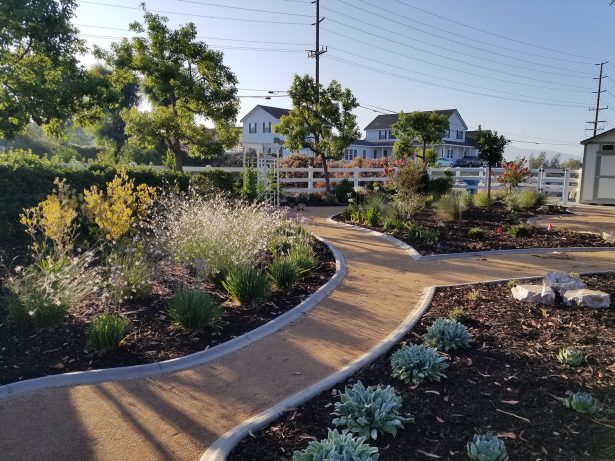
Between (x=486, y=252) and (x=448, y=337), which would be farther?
(x=486, y=252)

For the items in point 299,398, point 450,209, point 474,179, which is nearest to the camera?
point 299,398

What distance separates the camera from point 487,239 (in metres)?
10.4

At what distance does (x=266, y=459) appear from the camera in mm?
3023

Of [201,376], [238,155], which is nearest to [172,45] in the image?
[201,376]

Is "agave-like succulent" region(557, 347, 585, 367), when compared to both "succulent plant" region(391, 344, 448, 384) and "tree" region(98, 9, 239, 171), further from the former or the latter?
"tree" region(98, 9, 239, 171)

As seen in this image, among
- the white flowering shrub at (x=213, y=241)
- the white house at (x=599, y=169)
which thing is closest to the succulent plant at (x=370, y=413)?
the white flowering shrub at (x=213, y=241)

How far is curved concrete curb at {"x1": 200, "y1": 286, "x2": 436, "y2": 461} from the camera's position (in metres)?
3.13

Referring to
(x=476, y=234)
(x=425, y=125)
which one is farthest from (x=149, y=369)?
(x=425, y=125)

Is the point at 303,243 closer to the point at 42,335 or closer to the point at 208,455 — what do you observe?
the point at 42,335

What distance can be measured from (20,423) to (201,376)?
1375 millimetres

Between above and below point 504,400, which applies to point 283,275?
above

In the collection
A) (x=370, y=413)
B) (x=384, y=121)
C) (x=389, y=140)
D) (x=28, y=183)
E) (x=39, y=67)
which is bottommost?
(x=370, y=413)

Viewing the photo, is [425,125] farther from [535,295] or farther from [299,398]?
[299,398]

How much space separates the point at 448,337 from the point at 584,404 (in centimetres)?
135
